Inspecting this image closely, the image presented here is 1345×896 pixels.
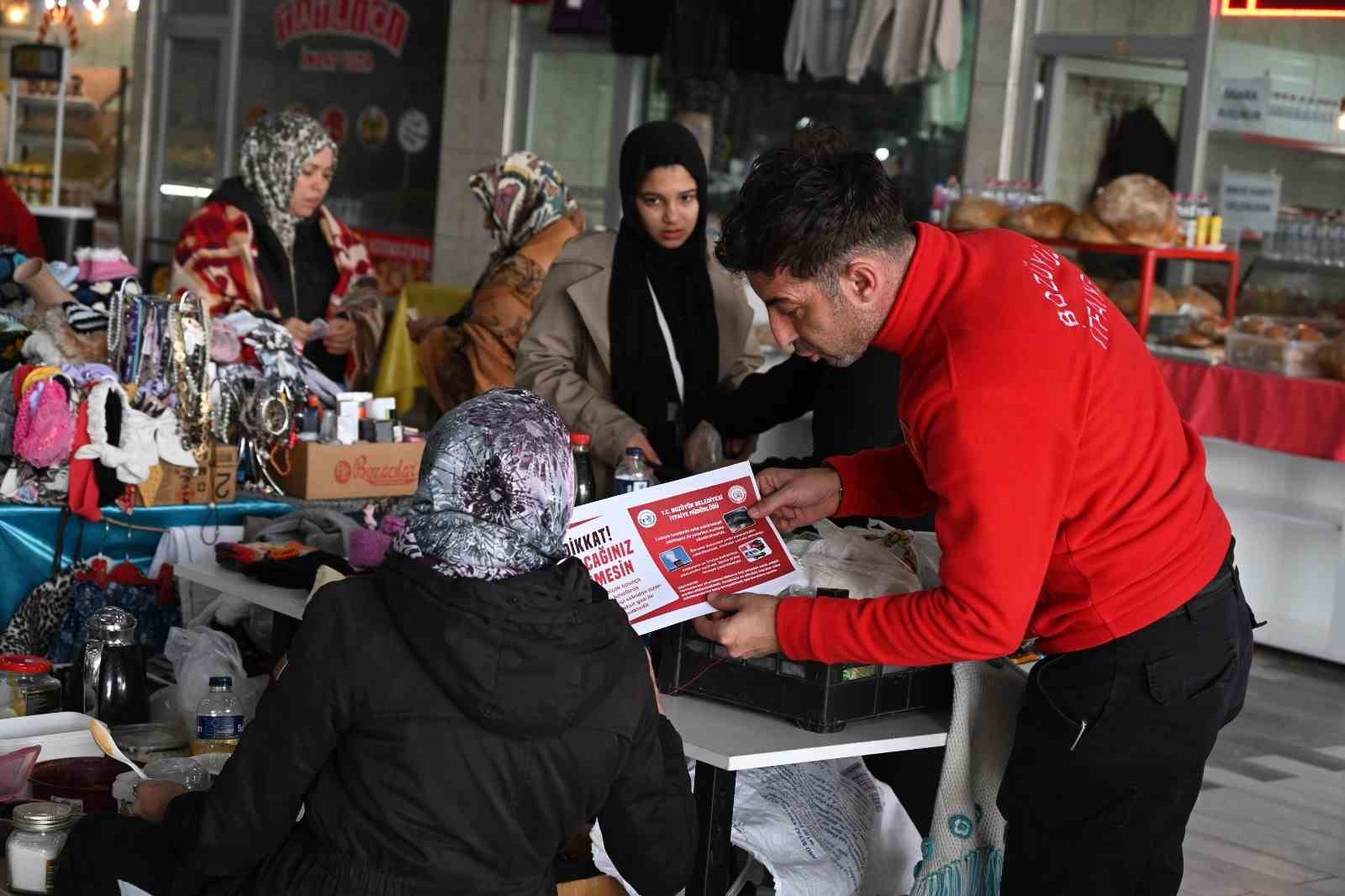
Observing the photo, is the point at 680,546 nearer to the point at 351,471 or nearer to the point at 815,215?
the point at 815,215

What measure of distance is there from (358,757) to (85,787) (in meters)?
0.94

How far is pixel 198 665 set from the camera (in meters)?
3.42

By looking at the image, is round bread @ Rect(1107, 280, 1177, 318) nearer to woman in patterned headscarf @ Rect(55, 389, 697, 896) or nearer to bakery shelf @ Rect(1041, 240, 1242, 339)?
bakery shelf @ Rect(1041, 240, 1242, 339)

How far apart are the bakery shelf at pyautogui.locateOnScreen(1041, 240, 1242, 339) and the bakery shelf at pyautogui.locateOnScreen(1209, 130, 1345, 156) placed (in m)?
0.85

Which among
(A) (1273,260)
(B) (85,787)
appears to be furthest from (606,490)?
(A) (1273,260)

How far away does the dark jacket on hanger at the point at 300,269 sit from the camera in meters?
5.10

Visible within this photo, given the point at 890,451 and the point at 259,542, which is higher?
the point at 890,451

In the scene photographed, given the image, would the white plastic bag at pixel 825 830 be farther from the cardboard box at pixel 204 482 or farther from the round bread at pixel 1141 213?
the round bread at pixel 1141 213

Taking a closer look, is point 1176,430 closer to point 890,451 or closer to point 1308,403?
point 890,451

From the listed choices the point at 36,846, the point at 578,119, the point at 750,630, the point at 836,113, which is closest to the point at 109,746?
the point at 36,846

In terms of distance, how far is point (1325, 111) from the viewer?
24.5 feet

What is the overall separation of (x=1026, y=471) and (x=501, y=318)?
131 inches

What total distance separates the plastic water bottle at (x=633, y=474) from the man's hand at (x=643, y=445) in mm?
49

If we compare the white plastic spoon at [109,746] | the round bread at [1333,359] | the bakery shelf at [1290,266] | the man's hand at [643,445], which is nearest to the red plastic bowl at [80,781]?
the white plastic spoon at [109,746]
